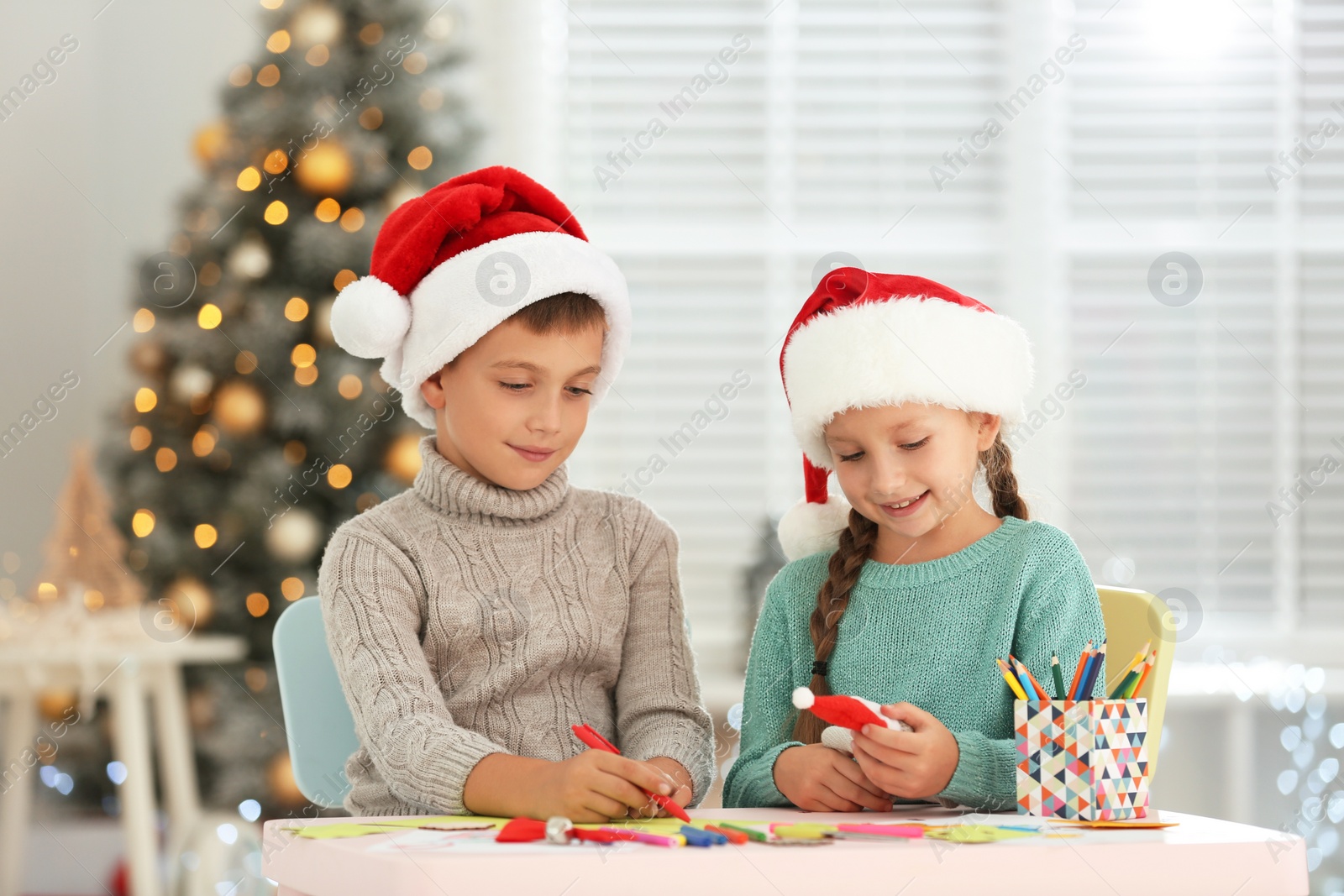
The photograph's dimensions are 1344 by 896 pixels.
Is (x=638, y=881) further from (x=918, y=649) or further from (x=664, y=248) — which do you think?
(x=664, y=248)

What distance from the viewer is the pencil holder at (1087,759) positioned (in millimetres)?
948

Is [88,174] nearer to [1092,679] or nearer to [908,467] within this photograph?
[908,467]

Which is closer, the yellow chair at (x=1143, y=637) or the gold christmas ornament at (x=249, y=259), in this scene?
the yellow chair at (x=1143, y=637)

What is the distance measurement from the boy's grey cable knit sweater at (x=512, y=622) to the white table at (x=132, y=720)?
1608 mm

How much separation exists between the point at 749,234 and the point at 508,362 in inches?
78.3

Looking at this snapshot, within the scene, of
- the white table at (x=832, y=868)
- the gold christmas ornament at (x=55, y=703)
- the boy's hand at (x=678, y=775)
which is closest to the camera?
the white table at (x=832, y=868)

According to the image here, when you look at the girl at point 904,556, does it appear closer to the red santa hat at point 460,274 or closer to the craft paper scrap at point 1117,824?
the craft paper scrap at point 1117,824

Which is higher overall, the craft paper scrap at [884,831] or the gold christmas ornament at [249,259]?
the gold christmas ornament at [249,259]

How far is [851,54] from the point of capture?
10.5 feet

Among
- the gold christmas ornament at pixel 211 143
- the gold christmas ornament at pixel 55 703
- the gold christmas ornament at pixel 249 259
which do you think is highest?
the gold christmas ornament at pixel 211 143

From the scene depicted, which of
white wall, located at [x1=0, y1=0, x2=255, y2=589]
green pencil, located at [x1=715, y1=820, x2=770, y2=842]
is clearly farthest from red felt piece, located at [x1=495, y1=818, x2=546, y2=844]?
white wall, located at [x1=0, y1=0, x2=255, y2=589]

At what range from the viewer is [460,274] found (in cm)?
131

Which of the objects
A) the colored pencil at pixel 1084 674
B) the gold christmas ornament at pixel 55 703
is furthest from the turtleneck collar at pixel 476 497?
the gold christmas ornament at pixel 55 703

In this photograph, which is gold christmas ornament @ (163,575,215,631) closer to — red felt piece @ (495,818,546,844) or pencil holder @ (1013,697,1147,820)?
red felt piece @ (495,818,546,844)
